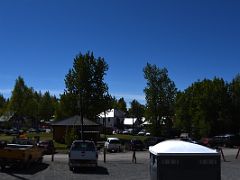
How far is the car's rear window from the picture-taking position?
27250 millimetres

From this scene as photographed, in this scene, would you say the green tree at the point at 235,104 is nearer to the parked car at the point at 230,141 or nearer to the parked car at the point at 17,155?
the parked car at the point at 230,141

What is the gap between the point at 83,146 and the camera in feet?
90.1

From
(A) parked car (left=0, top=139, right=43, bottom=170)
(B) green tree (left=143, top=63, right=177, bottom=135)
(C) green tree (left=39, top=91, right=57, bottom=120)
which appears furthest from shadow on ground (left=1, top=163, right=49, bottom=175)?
(C) green tree (left=39, top=91, right=57, bottom=120)

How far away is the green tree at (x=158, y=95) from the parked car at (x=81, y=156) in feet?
214

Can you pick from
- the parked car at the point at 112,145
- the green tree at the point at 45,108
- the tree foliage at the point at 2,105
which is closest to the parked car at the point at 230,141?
the parked car at the point at 112,145

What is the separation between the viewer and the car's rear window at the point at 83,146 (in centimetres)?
2725

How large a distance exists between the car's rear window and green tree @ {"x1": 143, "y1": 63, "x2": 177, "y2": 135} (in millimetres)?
64898

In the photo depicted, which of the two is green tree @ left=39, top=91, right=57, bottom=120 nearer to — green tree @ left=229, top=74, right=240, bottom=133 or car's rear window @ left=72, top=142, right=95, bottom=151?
green tree @ left=229, top=74, right=240, bottom=133

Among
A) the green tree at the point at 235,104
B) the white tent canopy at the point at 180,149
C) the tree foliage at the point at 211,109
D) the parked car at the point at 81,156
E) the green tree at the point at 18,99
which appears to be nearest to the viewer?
the white tent canopy at the point at 180,149

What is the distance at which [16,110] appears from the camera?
105 m

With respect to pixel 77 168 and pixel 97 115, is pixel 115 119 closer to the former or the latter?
pixel 97 115

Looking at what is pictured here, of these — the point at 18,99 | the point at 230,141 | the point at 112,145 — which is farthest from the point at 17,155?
the point at 18,99

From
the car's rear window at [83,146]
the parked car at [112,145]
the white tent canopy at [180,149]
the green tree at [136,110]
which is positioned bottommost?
the parked car at [112,145]

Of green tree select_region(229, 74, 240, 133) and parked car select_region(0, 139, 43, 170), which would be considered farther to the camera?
green tree select_region(229, 74, 240, 133)
